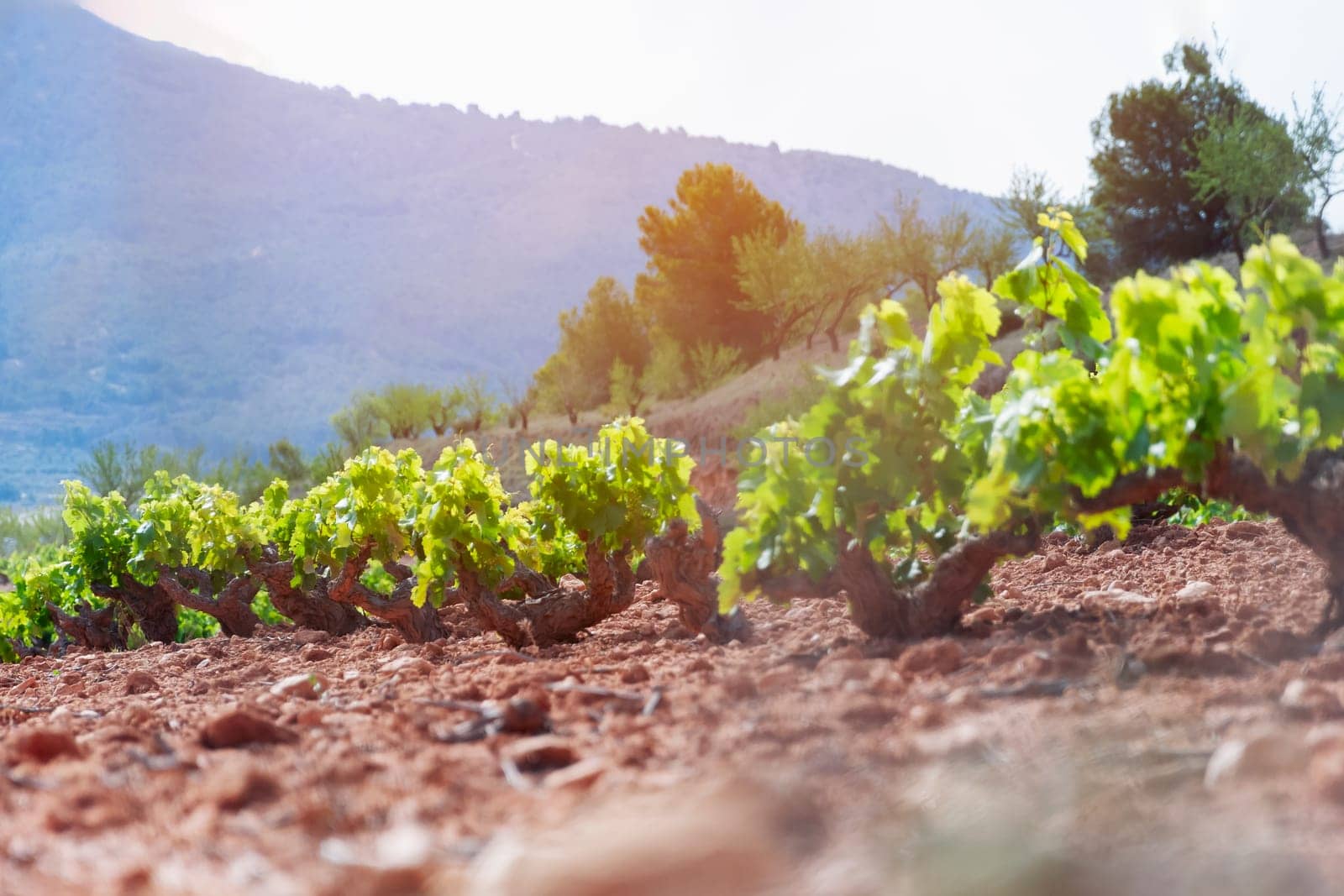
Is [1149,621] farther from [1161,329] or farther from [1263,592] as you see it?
[1161,329]

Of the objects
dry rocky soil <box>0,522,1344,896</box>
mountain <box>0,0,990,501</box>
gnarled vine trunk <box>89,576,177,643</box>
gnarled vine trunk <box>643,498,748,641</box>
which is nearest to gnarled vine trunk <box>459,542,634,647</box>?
gnarled vine trunk <box>643,498,748,641</box>

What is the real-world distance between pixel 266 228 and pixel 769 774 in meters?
104

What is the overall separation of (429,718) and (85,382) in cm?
8712

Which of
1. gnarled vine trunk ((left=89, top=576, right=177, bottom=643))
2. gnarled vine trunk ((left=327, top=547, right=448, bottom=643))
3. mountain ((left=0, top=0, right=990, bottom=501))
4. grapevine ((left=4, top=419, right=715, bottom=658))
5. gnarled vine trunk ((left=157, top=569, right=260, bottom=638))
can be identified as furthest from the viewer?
mountain ((left=0, top=0, right=990, bottom=501))

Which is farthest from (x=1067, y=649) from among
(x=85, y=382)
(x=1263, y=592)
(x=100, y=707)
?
(x=85, y=382)

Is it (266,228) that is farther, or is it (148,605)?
(266,228)

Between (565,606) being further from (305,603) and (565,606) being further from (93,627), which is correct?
(93,627)

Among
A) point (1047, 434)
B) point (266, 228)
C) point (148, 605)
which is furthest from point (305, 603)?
point (266, 228)

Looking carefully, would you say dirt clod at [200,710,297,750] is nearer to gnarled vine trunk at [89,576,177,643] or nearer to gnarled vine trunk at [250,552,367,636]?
gnarled vine trunk at [250,552,367,636]

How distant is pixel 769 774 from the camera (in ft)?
6.17

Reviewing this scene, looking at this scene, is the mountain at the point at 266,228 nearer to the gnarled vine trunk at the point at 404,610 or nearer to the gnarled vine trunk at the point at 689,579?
the gnarled vine trunk at the point at 404,610

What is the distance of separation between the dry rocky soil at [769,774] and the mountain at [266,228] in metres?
70.4

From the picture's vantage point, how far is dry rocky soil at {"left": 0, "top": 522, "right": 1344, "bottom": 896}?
149 cm

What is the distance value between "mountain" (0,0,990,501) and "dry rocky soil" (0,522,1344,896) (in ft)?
231
